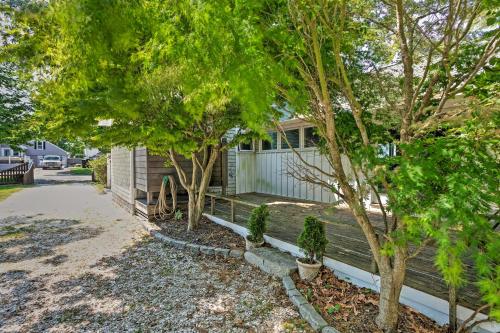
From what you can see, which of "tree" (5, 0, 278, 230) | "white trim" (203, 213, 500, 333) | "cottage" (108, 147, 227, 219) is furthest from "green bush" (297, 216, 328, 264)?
"cottage" (108, 147, 227, 219)

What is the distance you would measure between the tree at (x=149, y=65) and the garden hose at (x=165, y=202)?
1.89m

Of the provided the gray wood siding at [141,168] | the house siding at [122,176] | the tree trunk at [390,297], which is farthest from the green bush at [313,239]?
the house siding at [122,176]

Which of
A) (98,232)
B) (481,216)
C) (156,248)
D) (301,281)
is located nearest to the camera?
(481,216)

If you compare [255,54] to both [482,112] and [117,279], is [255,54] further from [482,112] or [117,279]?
[117,279]

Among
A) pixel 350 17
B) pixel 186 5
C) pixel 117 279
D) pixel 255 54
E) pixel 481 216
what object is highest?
pixel 350 17

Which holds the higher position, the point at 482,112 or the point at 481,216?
the point at 482,112

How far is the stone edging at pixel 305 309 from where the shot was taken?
2.96 m

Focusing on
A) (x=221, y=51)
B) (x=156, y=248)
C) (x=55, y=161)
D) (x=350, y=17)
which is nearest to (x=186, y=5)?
(x=221, y=51)

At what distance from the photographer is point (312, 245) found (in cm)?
401

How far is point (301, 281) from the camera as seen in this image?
13.1 ft

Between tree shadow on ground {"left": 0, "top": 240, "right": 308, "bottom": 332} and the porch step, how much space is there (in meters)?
0.15

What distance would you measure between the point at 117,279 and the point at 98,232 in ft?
11.6

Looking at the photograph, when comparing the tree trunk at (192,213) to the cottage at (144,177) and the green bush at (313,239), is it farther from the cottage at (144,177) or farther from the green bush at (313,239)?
the green bush at (313,239)

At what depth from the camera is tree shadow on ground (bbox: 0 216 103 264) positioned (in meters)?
5.76
